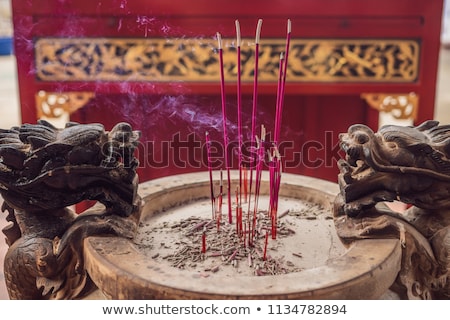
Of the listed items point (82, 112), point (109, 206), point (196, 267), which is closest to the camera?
point (196, 267)

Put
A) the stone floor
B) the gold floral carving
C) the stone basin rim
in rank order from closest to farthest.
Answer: the stone basin rim → the gold floral carving → the stone floor

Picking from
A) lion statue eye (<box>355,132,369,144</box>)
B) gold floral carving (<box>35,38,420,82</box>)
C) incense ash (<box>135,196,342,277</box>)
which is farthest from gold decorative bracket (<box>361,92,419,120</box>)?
lion statue eye (<box>355,132,369,144</box>)

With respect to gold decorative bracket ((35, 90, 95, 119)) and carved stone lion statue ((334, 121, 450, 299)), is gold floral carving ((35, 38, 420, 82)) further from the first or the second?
carved stone lion statue ((334, 121, 450, 299))

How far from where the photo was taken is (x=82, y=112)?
274cm

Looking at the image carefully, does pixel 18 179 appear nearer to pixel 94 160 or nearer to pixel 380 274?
pixel 94 160

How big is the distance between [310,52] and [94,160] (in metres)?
1.54

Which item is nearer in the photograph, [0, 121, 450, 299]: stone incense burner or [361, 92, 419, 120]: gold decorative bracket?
[0, 121, 450, 299]: stone incense burner

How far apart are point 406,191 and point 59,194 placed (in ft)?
2.59

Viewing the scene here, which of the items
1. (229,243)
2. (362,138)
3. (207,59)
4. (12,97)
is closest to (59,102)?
(207,59)

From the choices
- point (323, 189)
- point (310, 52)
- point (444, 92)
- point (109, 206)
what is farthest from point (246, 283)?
point (444, 92)

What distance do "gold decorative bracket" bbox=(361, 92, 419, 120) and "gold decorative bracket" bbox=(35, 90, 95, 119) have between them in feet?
4.36

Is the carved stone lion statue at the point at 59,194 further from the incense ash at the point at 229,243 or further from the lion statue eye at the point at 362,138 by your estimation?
the lion statue eye at the point at 362,138

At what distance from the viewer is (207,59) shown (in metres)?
2.54

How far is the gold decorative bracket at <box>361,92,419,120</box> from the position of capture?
8.46 ft
